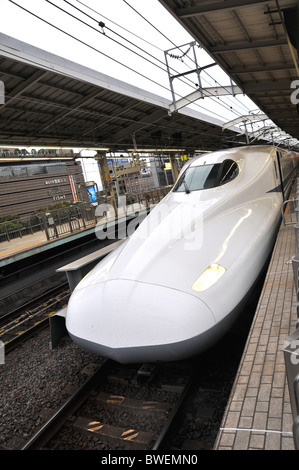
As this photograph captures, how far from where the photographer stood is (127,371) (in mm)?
4660

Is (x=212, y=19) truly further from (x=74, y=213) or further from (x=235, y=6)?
(x=74, y=213)

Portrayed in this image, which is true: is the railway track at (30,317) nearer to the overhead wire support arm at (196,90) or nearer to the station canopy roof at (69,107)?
the station canopy roof at (69,107)

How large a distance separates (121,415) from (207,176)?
419cm

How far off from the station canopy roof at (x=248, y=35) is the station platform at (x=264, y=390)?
415cm

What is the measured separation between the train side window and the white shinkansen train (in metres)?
0.20

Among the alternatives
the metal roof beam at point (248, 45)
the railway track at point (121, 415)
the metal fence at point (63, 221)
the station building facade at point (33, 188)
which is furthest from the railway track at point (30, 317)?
the station building facade at point (33, 188)

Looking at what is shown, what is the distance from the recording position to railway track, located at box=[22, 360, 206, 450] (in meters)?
3.49

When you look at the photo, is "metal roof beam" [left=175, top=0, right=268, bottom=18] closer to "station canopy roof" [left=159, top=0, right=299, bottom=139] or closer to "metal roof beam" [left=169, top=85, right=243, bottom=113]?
"station canopy roof" [left=159, top=0, right=299, bottom=139]

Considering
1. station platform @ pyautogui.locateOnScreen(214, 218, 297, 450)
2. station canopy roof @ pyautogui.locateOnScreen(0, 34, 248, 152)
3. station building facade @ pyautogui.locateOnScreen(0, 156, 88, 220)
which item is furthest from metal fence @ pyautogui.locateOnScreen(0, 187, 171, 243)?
station building facade @ pyautogui.locateOnScreen(0, 156, 88, 220)

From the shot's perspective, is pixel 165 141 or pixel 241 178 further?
pixel 165 141

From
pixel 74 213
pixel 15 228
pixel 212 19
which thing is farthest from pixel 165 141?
pixel 212 19
